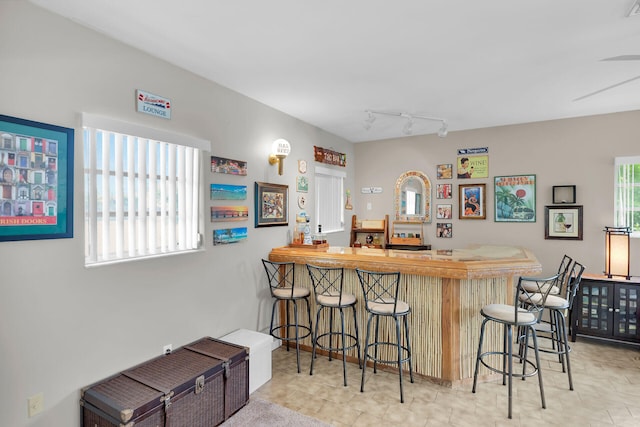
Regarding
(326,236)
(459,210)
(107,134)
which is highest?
(107,134)

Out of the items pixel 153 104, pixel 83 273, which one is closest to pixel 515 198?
pixel 153 104

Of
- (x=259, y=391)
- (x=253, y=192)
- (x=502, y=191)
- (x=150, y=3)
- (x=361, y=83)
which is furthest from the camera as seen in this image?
(x=502, y=191)

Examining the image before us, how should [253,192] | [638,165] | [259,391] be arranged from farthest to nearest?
[638,165], [253,192], [259,391]

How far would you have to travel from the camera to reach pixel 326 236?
486 cm

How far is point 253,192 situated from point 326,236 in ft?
5.49

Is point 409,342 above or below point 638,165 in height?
below

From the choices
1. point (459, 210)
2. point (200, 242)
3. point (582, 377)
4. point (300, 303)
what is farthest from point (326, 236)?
point (582, 377)

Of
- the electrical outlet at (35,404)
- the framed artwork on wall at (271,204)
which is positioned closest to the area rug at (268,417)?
the electrical outlet at (35,404)

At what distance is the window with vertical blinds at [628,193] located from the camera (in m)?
3.91

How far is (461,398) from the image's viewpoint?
8.78 feet

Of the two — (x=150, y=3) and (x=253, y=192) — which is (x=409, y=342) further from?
(x=150, y=3)

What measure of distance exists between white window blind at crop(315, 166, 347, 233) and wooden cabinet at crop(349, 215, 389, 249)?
0.30 m

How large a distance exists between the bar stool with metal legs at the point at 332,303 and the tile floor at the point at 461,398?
0.65 ft

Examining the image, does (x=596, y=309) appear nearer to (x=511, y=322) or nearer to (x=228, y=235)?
(x=511, y=322)
